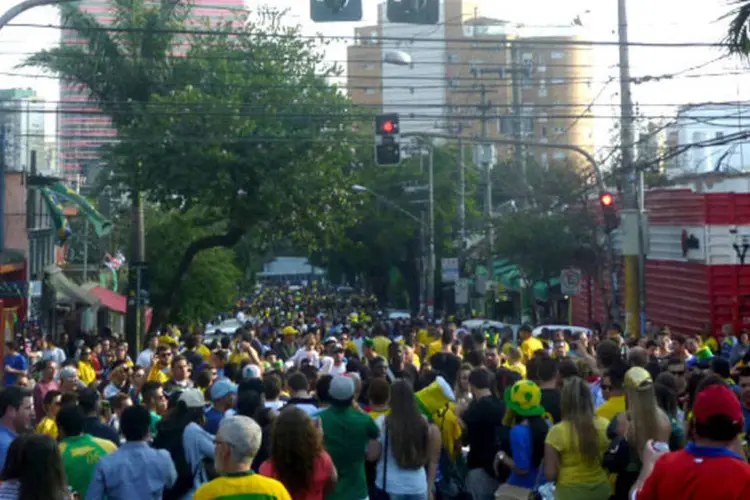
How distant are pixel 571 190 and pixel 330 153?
936cm

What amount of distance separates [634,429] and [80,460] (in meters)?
3.47

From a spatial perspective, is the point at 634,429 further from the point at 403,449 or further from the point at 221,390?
the point at 221,390

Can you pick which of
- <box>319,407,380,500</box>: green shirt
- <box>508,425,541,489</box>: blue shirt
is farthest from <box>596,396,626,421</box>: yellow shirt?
<box>319,407,380,500</box>: green shirt

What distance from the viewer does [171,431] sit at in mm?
9750

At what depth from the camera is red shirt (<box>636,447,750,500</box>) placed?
19.9 feet

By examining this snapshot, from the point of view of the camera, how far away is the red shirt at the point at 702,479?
19.9 feet

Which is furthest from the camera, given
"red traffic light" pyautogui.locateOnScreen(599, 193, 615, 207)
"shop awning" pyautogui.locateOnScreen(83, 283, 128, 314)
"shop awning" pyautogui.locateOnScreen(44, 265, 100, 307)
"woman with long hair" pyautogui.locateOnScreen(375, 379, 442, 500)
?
"shop awning" pyautogui.locateOnScreen(83, 283, 128, 314)

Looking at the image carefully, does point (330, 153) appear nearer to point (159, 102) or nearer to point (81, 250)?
point (159, 102)

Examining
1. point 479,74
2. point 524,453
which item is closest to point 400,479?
point 524,453

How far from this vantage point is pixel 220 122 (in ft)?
115

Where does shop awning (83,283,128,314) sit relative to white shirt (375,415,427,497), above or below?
above

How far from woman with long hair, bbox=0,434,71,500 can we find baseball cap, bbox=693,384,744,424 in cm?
310

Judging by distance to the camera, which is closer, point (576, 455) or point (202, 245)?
point (576, 455)

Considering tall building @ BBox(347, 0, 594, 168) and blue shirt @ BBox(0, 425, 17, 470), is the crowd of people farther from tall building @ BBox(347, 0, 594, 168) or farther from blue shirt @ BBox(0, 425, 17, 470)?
tall building @ BBox(347, 0, 594, 168)
